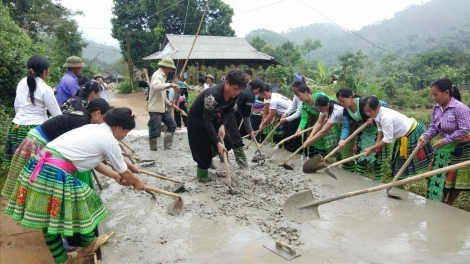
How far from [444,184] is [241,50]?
1894 cm

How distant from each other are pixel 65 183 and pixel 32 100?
1.35m

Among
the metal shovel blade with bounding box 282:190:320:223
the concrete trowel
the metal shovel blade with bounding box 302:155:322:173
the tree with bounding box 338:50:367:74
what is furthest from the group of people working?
the tree with bounding box 338:50:367:74

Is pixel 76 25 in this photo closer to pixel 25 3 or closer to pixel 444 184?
pixel 25 3

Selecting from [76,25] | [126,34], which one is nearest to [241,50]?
[126,34]

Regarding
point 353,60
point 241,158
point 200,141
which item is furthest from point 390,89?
point 200,141

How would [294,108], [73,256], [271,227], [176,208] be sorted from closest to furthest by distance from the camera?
[73,256] < [271,227] < [176,208] < [294,108]

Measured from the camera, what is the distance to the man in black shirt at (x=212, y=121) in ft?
12.2

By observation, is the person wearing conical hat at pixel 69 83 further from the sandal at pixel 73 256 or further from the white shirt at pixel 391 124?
the white shirt at pixel 391 124

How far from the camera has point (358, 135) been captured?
15.4 feet

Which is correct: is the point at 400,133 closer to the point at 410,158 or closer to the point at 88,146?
the point at 410,158

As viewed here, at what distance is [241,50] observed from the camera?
21547 millimetres

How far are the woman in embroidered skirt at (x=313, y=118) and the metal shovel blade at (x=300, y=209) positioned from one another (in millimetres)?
2169

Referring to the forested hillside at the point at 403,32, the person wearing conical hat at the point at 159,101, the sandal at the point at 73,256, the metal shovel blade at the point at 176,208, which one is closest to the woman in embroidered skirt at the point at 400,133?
the metal shovel blade at the point at 176,208

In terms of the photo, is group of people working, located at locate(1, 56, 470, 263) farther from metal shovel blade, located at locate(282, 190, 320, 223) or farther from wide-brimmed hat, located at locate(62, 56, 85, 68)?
metal shovel blade, located at locate(282, 190, 320, 223)
